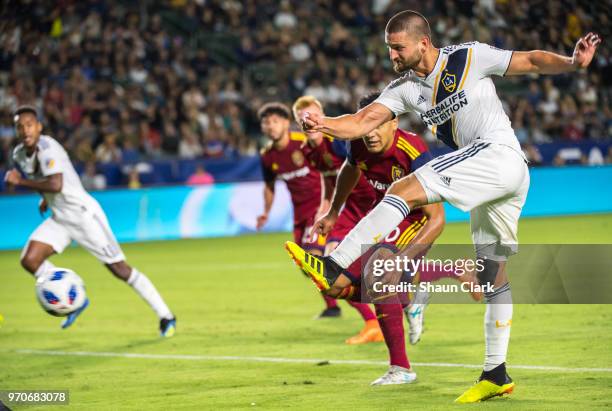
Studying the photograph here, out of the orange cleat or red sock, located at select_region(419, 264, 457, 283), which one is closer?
red sock, located at select_region(419, 264, 457, 283)

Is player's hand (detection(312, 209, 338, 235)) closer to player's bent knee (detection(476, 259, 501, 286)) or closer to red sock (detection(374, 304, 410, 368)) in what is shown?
red sock (detection(374, 304, 410, 368))

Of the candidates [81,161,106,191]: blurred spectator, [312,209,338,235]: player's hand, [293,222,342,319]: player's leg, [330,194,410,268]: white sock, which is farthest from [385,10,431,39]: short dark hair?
[81,161,106,191]: blurred spectator

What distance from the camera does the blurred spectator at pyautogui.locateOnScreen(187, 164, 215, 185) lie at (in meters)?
22.7

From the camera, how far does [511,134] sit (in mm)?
6875

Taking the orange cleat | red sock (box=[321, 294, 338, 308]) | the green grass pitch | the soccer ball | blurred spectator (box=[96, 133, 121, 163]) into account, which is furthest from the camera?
blurred spectator (box=[96, 133, 121, 163])

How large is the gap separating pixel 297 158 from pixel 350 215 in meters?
2.36

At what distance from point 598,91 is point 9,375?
71.5 ft

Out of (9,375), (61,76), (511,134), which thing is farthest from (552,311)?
(61,76)

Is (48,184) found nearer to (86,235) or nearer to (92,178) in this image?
(86,235)

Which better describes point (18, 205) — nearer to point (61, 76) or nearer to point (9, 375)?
point (61, 76)

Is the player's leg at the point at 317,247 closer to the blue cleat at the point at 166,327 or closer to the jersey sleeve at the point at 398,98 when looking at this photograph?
the blue cleat at the point at 166,327

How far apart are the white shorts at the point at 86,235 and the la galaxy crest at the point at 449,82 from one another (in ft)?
16.1

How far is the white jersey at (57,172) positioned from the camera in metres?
10.8

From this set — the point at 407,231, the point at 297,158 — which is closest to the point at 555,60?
the point at 407,231
